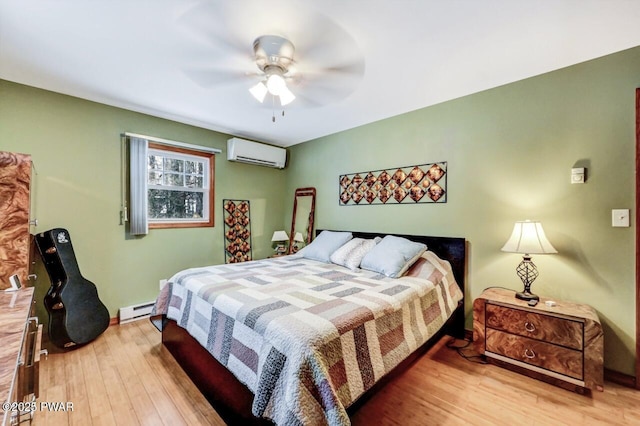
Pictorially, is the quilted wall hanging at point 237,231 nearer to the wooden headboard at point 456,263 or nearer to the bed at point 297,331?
the bed at point 297,331

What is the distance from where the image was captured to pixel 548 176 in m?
2.24

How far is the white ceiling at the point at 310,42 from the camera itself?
1.56m

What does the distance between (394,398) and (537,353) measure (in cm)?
114

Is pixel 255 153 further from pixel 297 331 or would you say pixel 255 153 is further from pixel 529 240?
pixel 529 240

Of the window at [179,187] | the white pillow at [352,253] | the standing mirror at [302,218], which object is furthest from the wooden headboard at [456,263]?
the window at [179,187]

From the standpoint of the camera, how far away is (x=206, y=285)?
2002 mm

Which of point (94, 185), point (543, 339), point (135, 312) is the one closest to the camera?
point (543, 339)

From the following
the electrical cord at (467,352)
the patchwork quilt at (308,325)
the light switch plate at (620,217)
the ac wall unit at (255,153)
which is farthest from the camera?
the ac wall unit at (255,153)

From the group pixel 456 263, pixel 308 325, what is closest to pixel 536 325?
pixel 456 263

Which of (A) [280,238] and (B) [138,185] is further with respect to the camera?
(A) [280,238]

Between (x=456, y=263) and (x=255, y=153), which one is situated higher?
(x=255, y=153)

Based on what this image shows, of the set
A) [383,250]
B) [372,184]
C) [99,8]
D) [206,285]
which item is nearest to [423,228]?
[383,250]

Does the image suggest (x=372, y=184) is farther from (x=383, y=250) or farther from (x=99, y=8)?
(x=99, y=8)

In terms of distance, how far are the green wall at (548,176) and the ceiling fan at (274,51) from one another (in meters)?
0.98
